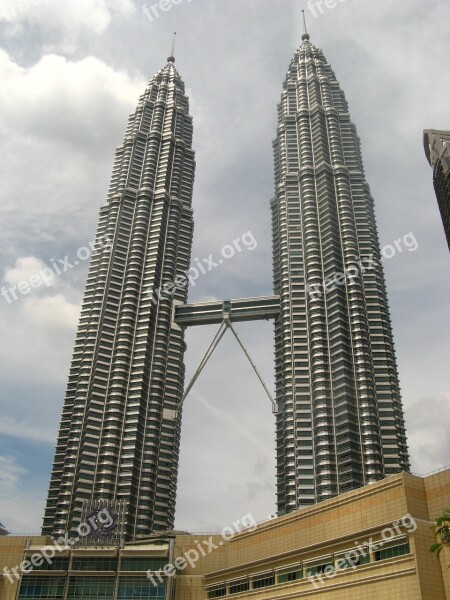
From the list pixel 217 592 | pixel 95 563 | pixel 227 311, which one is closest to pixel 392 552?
pixel 217 592

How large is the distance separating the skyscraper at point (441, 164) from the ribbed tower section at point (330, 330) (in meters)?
28.9

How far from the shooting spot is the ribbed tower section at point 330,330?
453 feet

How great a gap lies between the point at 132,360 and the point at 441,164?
303 ft

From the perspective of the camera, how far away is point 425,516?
179 ft

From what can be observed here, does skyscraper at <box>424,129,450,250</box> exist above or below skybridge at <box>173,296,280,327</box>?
above

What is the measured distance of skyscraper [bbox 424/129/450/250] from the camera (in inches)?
5354

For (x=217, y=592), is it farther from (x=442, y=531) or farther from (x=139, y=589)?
(x=442, y=531)

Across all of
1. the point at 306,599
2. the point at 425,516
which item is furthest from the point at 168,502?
the point at 425,516

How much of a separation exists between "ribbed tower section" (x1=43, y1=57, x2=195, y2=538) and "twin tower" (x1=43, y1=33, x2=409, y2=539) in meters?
0.36

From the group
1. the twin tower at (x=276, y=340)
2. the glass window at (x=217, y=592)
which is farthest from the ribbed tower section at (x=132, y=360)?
the glass window at (x=217, y=592)

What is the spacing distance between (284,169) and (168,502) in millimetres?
110046

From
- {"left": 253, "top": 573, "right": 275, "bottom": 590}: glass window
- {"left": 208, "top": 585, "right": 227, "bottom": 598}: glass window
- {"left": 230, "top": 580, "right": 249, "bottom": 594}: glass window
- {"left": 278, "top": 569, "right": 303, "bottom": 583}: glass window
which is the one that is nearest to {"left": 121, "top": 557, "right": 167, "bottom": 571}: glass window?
{"left": 208, "top": 585, "right": 227, "bottom": 598}: glass window

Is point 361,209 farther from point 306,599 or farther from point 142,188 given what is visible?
point 306,599

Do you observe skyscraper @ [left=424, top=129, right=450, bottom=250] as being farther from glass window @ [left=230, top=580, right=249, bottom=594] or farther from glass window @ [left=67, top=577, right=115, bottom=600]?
glass window @ [left=67, top=577, right=115, bottom=600]
